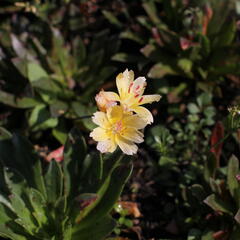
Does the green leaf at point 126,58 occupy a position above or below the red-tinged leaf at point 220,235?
above

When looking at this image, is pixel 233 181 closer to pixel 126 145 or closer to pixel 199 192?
pixel 199 192

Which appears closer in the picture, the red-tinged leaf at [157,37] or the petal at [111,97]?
the petal at [111,97]

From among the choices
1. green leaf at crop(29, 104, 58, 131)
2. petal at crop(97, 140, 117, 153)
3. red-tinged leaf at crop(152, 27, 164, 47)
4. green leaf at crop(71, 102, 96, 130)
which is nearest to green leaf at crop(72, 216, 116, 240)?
petal at crop(97, 140, 117, 153)

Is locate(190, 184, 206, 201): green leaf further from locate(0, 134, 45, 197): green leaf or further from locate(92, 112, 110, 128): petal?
locate(0, 134, 45, 197): green leaf

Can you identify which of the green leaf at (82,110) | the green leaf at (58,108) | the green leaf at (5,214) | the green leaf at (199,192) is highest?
the green leaf at (58,108)

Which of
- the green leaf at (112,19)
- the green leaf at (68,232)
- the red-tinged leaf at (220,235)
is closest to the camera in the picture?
the green leaf at (68,232)

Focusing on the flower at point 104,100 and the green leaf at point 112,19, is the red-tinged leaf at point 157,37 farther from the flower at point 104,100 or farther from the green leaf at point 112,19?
the flower at point 104,100

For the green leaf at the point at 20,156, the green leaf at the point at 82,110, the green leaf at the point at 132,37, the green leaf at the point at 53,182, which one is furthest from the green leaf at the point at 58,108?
the green leaf at the point at 132,37
